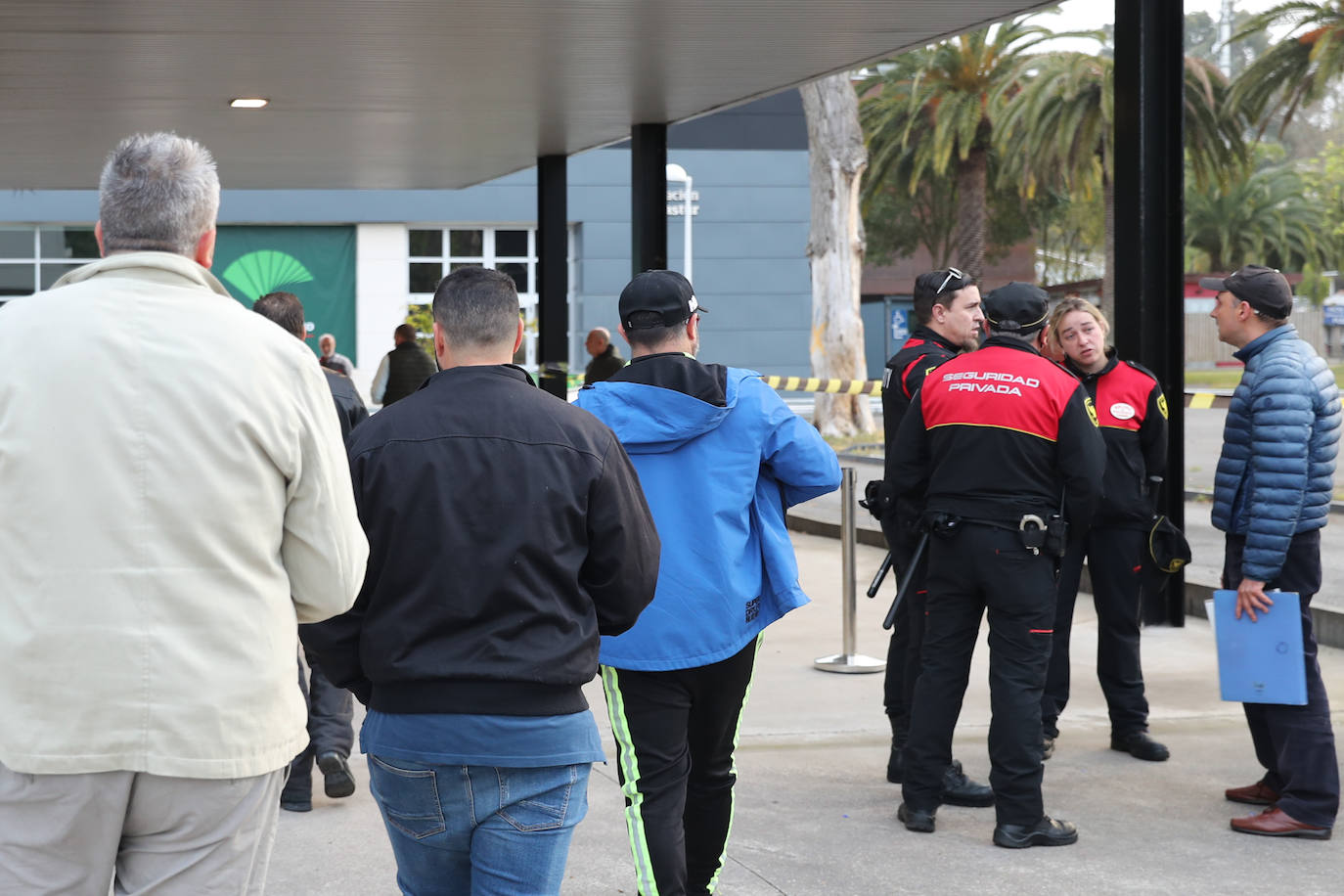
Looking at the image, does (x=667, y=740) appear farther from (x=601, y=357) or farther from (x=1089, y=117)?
(x=1089, y=117)

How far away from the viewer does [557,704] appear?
113 inches

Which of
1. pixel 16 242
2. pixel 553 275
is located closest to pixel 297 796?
pixel 553 275

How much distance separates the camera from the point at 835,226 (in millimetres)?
25031

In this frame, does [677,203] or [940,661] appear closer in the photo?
[940,661]

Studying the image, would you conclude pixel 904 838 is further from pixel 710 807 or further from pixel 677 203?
pixel 677 203

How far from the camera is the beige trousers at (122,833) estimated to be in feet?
7.43

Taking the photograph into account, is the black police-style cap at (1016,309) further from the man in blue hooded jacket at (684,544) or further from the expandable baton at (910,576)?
the man in blue hooded jacket at (684,544)

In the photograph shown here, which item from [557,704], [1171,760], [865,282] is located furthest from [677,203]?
[557,704]

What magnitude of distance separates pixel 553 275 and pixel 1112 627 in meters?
8.70

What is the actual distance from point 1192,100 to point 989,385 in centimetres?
2307

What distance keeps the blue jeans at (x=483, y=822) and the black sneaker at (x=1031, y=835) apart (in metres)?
2.34

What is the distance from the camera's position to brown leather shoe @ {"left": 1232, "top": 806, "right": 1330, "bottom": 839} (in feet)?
16.0

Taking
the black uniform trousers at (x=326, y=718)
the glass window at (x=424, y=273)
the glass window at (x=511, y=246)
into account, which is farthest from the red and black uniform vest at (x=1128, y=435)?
the glass window at (x=424, y=273)

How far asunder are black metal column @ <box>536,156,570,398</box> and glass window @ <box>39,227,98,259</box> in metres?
26.9
